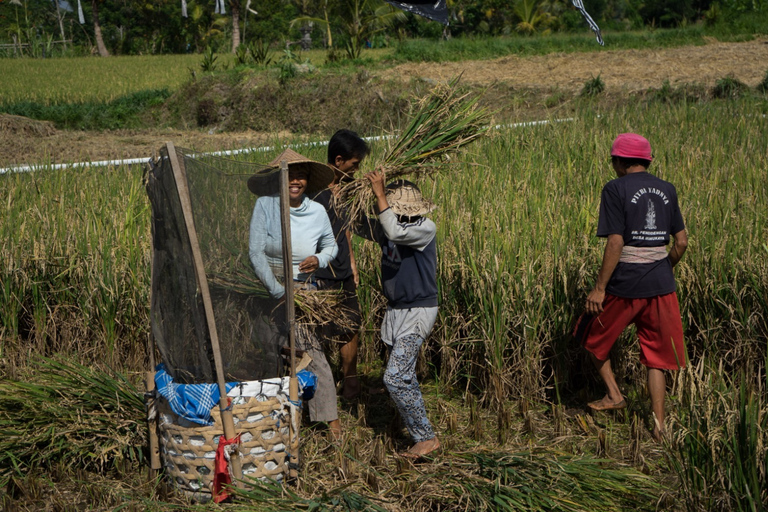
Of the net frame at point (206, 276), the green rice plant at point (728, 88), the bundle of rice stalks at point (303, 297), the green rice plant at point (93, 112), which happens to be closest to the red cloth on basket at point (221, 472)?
the net frame at point (206, 276)

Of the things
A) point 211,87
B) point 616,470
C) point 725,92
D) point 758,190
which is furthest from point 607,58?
point 616,470

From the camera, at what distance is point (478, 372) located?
146 inches

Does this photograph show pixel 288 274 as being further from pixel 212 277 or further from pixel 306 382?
pixel 306 382

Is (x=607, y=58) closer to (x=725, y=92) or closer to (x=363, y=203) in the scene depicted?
(x=725, y=92)

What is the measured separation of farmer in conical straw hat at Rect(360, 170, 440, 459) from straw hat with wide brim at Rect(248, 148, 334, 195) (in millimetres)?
236

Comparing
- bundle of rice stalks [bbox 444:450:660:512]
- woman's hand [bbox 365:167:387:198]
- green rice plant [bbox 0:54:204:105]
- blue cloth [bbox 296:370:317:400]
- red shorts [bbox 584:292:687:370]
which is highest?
green rice plant [bbox 0:54:204:105]

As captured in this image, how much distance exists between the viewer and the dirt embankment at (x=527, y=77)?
31.3 feet

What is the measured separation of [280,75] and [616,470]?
37.0 ft

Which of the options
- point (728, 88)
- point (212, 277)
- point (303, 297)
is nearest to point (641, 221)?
point (303, 297)

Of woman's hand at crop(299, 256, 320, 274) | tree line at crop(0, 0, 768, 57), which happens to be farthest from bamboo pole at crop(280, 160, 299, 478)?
tree line at crop(0, 0, 768, 57)

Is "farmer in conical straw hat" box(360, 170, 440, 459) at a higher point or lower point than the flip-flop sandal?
higher

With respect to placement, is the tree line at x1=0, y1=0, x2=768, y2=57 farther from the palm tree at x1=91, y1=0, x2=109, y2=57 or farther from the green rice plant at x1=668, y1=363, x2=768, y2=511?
the green rice plant at x1=668, y1=363, x2=768, y2=511

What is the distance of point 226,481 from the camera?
2510mm

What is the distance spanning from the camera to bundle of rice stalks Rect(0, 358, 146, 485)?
2957 mm
